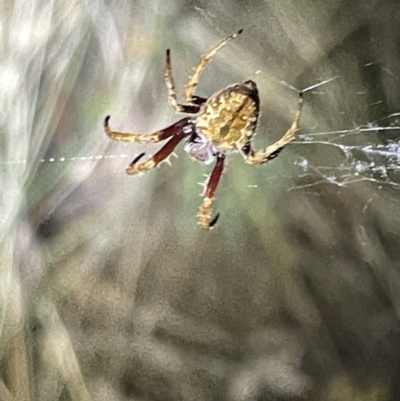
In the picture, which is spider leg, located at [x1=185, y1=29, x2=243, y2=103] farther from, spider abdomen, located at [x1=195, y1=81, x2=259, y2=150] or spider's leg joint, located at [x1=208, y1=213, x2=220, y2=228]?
spider's leg joint, located at [x1=208, y1=213, x2=220, y2=228]

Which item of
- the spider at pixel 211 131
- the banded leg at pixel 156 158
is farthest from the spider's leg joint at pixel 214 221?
the banded leg at pixel 156 158

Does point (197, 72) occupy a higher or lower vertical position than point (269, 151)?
higher

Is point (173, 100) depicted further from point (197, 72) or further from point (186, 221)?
point (186, 221)

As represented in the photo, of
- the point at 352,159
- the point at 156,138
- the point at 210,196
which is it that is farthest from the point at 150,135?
the point at 352,159

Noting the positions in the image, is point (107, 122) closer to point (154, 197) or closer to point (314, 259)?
point (154, 197)

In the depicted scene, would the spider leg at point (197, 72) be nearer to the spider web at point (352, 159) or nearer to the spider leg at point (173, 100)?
the spider leg at point (173, 100)

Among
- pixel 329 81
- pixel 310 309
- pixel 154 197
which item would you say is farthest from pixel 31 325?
pixel 329 81
